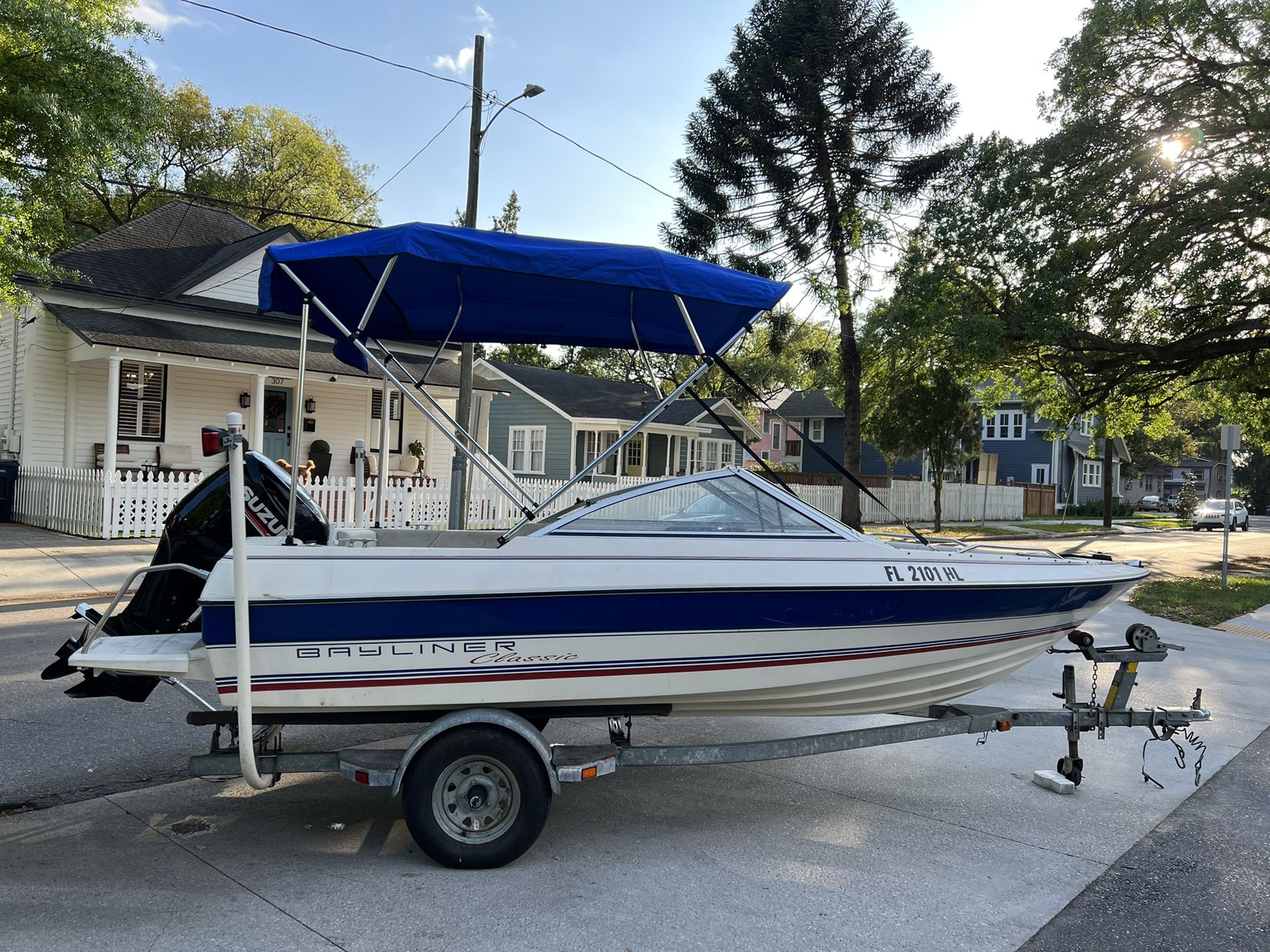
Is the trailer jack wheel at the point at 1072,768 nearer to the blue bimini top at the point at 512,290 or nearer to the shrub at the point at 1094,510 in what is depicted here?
the blue bimini top at the point at 512,290

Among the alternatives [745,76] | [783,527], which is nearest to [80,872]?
[783,527]

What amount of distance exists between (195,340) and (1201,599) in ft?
61.0

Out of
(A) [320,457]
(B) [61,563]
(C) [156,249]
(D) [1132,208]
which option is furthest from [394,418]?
(D) [1132,208]

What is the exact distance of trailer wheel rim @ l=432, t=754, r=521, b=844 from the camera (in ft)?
12.4

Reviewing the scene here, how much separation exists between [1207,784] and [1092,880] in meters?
1.95

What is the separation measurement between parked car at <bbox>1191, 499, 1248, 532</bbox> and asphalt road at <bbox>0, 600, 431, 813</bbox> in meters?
43.5

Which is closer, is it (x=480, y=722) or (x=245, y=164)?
(x=480, y=722)

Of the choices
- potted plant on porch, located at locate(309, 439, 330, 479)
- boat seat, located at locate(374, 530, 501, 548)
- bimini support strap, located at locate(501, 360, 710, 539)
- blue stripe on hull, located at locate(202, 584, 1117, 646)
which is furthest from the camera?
potted plant on porch, located at locate(309, 439, 330, 479)

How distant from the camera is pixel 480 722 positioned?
379 centimetres

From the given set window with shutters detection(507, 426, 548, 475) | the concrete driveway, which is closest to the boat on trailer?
the concrete driveway

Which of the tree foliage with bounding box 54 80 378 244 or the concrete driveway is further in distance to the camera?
the tree foliage with bounding box 54 80 378 244

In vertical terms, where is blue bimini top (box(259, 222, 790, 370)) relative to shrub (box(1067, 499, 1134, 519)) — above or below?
above

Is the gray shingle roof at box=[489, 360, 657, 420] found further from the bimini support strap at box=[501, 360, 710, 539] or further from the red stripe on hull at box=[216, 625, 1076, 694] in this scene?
the red stripe on hull at box=[216, 625, 1076, 694]

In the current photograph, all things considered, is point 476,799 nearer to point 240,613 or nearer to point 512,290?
point 240,613
